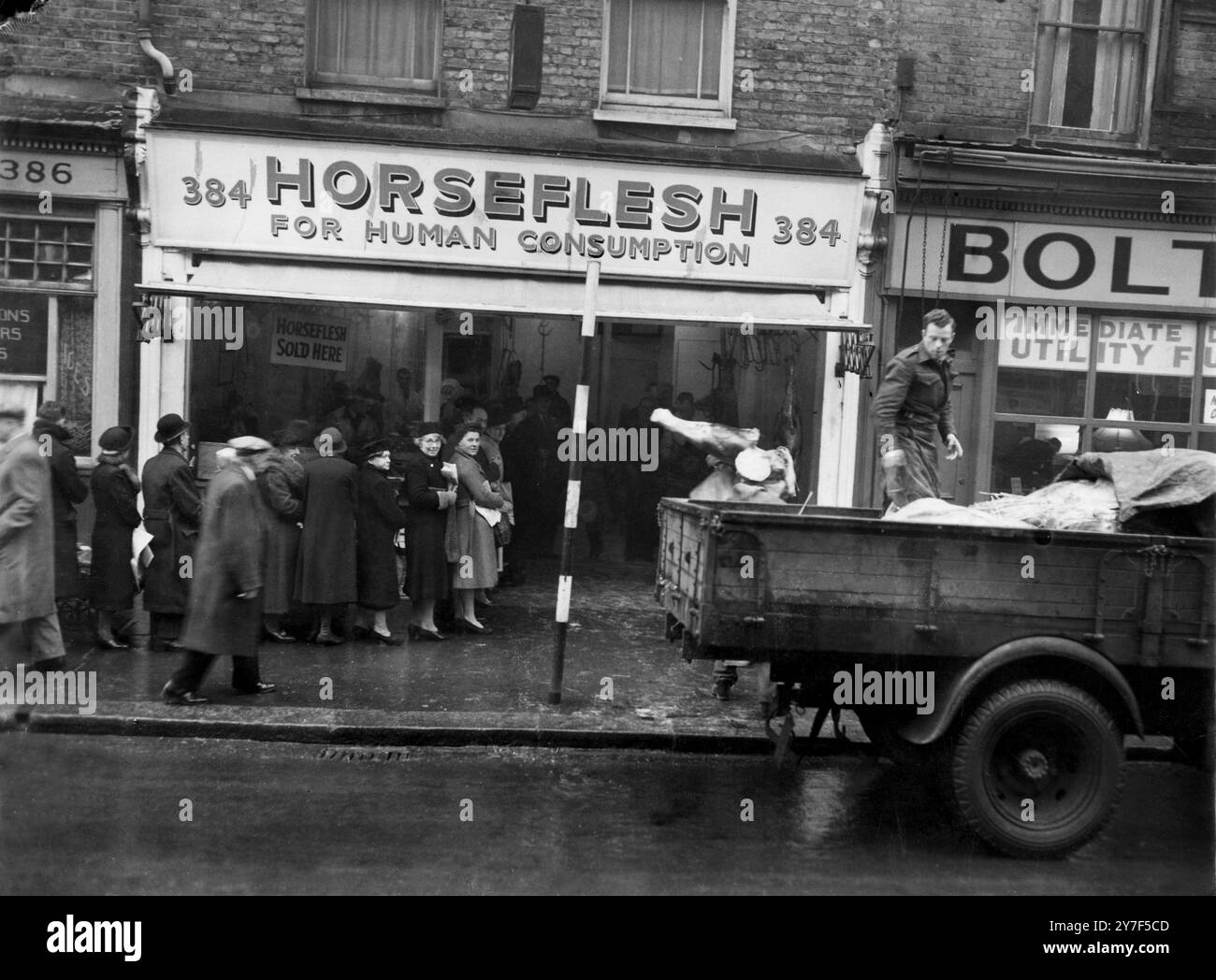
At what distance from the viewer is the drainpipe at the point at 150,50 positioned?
11.2m

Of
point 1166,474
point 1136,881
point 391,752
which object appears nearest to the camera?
point 1136,881

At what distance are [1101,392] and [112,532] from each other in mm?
9656

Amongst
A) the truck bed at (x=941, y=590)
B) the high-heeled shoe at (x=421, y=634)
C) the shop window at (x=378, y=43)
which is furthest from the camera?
the shop window at (x=378, y=43)

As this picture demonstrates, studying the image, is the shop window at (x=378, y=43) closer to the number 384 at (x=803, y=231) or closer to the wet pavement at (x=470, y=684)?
the number 384 at (x=803, y=231)

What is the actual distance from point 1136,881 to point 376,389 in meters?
9.93

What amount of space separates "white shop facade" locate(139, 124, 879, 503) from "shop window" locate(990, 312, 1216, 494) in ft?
5.81

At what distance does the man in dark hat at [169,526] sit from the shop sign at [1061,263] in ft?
23.1

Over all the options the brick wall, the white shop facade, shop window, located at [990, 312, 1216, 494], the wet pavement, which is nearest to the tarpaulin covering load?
the wet pavement

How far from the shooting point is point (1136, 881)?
18.4 feet

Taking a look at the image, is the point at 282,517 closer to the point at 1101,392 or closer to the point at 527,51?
the point at 527,51

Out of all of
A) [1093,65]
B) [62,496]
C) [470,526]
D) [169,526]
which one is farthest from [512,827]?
[1093,65]

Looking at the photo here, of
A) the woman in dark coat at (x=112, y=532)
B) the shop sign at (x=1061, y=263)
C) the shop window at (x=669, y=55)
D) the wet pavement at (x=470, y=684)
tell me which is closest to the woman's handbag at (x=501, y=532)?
the wet pavement at (x=470, y=684)
